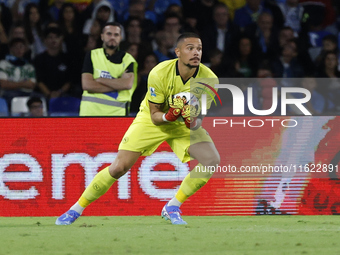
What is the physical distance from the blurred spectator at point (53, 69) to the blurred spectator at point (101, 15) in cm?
57

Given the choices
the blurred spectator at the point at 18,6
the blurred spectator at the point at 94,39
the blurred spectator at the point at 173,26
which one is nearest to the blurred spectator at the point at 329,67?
the blurred spectator at the point at 173,26

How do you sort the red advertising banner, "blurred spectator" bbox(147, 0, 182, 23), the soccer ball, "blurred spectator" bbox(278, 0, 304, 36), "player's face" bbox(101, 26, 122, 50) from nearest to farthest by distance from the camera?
the soccer ball → the red advertising banner → "player's face" bbox(101, 26, 122, 50) → "blurred spectator" bbox(147, 0, 182, 23) → "blurred spectator" bbox(278, 0, 304, 36)

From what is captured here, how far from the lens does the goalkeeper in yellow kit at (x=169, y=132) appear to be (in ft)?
19.7

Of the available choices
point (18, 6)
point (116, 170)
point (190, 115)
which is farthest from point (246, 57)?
point (116, 170)

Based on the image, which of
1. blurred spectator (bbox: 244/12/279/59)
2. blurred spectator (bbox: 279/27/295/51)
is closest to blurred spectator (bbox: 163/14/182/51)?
blurred spectator (bbox: 244/12/279/59)

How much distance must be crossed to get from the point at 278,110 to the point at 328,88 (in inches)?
40.0

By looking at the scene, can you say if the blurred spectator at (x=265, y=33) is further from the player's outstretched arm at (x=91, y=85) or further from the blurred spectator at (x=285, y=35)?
the player's outstretched arm at (x=91, y=85)

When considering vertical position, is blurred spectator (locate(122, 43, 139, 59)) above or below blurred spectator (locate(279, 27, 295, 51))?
below

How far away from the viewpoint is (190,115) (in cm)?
584

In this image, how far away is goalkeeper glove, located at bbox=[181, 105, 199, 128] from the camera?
5777 millimetres
